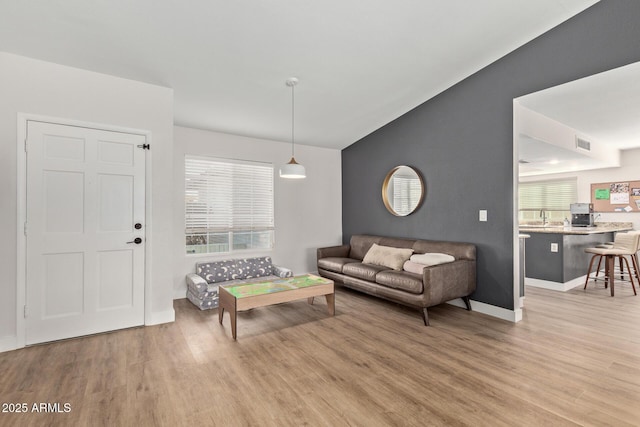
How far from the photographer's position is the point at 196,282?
4.07m

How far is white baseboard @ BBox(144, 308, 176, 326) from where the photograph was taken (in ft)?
11.2

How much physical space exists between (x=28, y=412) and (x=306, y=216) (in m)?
4.29

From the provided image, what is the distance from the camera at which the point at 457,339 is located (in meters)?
3.01

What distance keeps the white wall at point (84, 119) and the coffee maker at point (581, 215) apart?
6.94m

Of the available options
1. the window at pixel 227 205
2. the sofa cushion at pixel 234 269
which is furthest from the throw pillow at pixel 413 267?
the window at pixel 227 205

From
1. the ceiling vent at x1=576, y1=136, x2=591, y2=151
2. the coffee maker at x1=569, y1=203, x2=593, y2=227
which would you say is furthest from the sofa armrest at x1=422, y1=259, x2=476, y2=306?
the coffee maker at x1=569, y1=203, x2=593, y2=227

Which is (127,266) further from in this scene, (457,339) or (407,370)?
(457,339)

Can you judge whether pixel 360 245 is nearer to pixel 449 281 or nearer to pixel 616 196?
pixel 449 281

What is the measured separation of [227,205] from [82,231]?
2069 millimetres

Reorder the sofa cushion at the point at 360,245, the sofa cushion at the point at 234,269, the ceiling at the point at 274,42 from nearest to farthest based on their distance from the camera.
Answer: the ceiling at the point at 274,42 < the sofa cushion at the point at 234,269 < the sofa cushion at the point at 360,245

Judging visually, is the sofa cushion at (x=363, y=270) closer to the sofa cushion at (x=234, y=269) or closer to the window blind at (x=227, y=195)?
the sofa cushion at (x=234, y=269)

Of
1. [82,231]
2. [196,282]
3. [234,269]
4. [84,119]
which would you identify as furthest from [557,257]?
[84,119]

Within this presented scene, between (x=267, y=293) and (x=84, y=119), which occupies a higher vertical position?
(x=84, y=119)

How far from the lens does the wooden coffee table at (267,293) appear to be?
121 inches
